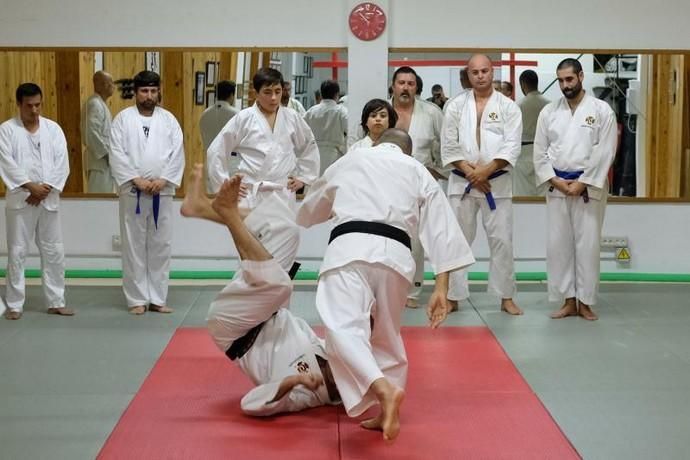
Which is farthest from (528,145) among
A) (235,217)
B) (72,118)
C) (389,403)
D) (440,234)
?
(389,403)

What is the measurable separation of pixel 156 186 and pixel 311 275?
1636 millimetres

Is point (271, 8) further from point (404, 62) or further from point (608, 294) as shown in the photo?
point (608, 294)

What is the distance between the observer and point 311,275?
7480 millimetres

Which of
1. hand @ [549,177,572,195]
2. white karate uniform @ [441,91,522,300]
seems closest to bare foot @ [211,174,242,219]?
white karate uniform @ [441,91,522,300]

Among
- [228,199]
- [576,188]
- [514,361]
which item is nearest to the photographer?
[228,199]

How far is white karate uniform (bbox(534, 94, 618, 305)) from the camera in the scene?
6129mm

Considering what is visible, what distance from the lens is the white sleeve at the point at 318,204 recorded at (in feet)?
13.6

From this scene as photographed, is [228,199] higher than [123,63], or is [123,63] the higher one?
[123,63]

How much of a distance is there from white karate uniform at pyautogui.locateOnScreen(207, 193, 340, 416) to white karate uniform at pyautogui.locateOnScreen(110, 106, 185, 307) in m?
2.32

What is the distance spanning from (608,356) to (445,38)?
296 cm

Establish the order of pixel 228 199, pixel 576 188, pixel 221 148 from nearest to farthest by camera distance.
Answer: pixel 228 199, pixel 221 148, pixel 576 188

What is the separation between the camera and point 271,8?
23.8 ft

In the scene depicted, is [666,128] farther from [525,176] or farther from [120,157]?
[120,157]

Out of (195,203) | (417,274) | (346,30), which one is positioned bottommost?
(417,274)
